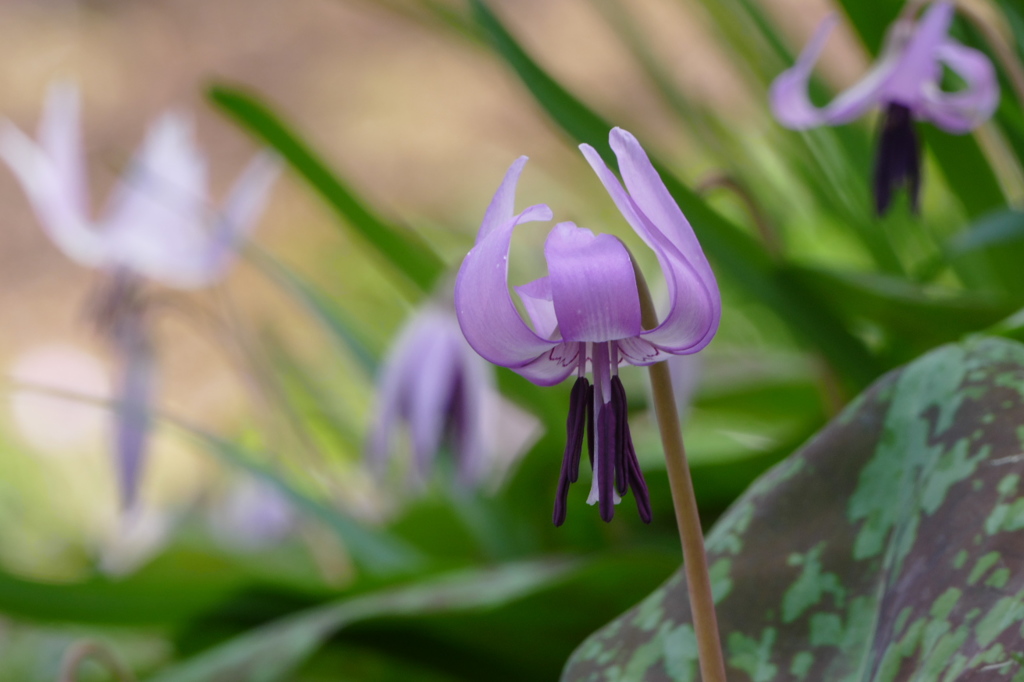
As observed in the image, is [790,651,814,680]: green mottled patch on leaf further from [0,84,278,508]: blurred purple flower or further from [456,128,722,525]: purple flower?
[0,84,278,508]: blurred purple flower

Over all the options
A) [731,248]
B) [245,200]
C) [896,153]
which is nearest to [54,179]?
[245,200]

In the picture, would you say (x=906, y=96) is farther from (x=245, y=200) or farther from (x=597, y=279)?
(x=245, y=200)

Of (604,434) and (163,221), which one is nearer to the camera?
(604,434)

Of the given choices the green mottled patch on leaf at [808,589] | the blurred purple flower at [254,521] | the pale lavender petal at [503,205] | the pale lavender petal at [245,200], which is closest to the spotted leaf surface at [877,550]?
the green mottled patch on leaf at [808,589]

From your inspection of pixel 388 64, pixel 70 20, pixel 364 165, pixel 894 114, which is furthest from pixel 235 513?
pixel 70 20

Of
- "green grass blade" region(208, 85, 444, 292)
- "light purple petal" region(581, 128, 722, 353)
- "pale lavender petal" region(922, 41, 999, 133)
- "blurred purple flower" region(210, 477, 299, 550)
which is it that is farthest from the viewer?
"blurred purple flower" region(210, 477, 299, 550)

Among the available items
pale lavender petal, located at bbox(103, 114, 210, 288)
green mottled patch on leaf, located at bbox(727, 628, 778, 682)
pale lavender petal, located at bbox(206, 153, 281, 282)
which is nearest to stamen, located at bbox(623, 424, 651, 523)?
green mottled patch on leaf, located at bbox(727, 628, 778, 682)
